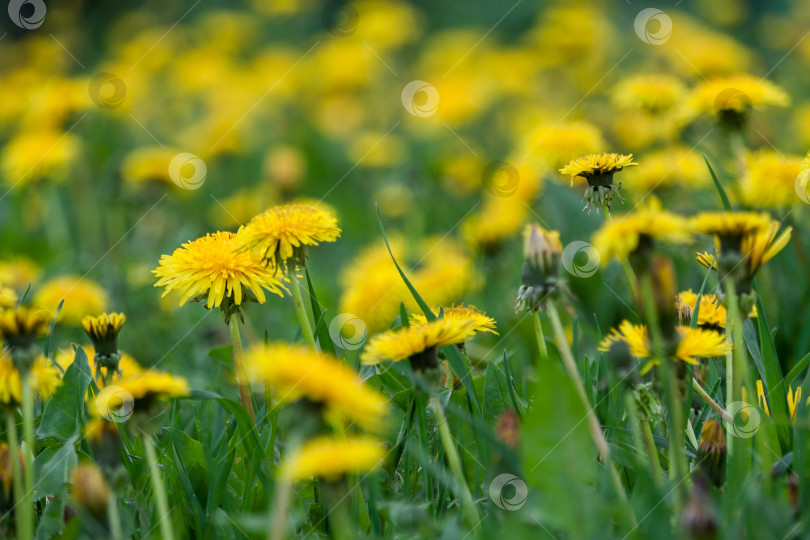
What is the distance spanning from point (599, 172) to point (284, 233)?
452mm

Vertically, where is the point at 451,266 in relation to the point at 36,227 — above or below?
below

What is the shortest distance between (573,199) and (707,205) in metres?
0.35

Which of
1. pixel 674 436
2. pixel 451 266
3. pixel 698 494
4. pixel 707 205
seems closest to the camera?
pixel 698 494

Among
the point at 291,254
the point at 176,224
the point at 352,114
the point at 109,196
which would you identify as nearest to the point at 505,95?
the point at 352,114

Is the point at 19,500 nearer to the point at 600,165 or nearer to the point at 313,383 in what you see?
the point at 313,383

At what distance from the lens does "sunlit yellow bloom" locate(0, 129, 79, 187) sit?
2.98 meters

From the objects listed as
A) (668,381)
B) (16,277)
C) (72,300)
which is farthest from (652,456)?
(16,277)

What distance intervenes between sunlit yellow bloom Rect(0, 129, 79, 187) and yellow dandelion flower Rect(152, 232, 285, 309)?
203 cm

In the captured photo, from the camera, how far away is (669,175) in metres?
2.12

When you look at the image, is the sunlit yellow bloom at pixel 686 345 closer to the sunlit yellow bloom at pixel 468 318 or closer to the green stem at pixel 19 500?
the sunlit yellow bloom at pixel 468 318

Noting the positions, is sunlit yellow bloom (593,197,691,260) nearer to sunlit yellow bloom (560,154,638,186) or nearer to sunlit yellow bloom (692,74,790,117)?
sunlit yellow bloom (560,154,638,186)

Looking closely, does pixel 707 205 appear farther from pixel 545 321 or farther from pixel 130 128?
pixel 130 128

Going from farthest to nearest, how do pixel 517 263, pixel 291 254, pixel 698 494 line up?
pixel 517 263 → pixel 291 254 → pixel 698 494

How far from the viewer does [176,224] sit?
11.2ft
